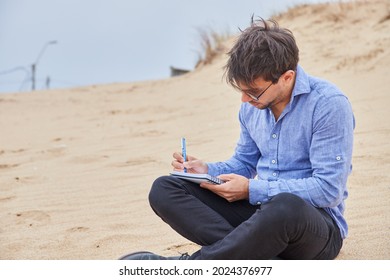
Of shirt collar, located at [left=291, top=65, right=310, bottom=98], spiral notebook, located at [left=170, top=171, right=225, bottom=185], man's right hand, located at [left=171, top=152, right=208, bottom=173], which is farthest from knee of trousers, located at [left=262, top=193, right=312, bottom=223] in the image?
→ man's right hand, located at [left=171, top=152, right=208, bottom=173]

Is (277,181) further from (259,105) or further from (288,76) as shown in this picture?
(288,76)

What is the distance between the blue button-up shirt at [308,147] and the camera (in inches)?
124

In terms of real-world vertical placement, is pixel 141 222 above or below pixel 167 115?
above

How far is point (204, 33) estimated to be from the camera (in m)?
12.0

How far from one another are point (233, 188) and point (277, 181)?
0.62ft

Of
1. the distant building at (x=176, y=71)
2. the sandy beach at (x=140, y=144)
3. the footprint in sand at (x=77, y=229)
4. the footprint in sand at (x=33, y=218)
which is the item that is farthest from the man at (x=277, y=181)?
the distant building at (x=176, y=71)

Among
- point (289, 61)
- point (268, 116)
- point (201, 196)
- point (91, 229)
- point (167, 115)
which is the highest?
point (289, 61)

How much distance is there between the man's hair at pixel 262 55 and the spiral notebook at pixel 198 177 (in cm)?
43

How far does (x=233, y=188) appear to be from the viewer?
10.7 feet

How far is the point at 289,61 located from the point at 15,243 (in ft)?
6.40

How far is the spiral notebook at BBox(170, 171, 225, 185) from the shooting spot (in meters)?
3.31
